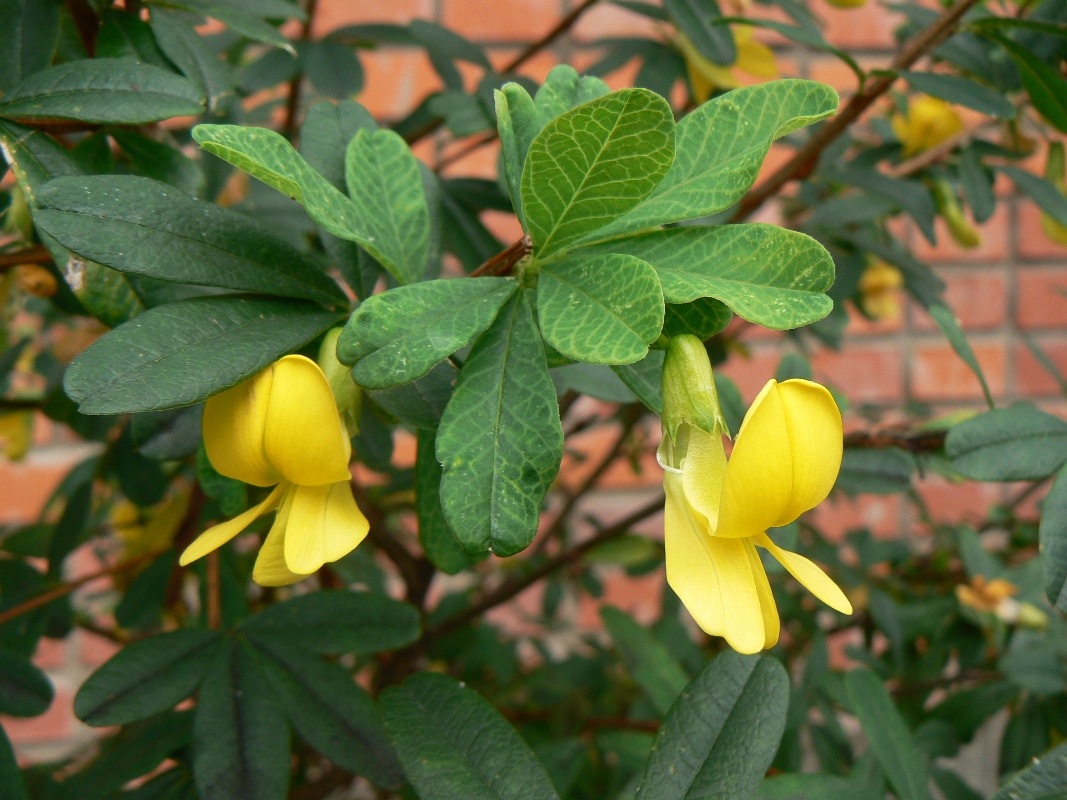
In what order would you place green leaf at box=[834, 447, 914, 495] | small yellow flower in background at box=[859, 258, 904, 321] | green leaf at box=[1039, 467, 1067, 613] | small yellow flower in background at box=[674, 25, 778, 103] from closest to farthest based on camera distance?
green leaf at box=[1039, 467, 1067, 613] → green leaf at box=[834, 447, 914, 495] → small yellow flower in background at box=[674, 25, 778, 103] → small yellow flower in background at box=[859, 258, 904, 321]

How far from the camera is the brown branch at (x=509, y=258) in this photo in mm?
310

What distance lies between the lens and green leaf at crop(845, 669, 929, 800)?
0.42 metres

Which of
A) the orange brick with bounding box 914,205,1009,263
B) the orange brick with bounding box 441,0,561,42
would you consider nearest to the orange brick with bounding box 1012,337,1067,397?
the orange brick with bounding box 914,205,1009,263

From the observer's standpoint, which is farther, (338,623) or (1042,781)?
(338,623)

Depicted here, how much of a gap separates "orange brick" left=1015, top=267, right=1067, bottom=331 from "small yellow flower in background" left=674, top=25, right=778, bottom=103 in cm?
89

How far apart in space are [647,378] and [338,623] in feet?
0.77

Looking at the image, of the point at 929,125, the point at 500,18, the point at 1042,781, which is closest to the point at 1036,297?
the point at 929,125

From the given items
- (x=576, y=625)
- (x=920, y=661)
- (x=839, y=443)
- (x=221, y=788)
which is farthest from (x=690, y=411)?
(x=576, y=625)

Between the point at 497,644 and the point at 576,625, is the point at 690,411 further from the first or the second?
the point at 576,625

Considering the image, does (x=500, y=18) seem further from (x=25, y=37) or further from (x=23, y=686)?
(x=23, y=686)

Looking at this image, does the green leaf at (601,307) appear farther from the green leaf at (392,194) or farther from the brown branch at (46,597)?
the brown branch at (46,597)

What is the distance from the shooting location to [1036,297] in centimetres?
127

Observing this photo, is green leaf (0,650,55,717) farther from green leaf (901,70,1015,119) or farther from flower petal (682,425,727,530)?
green leaf (901,70,1015,119)

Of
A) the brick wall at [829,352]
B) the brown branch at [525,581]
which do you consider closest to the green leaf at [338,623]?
the brown branch at [525,581]
